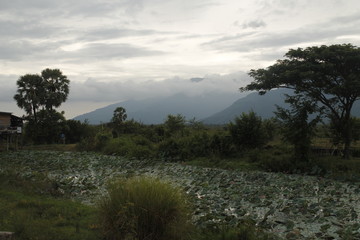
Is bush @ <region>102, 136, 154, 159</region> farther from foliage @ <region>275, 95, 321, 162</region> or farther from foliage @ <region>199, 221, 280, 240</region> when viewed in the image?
foliage @ <region>199, 221, 280, 240</region>

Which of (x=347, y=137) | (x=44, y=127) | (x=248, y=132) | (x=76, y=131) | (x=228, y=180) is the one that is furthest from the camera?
(x=76, y=131)

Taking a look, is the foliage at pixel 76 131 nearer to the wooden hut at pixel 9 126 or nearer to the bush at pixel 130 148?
the wooden hut at pixel 9 126

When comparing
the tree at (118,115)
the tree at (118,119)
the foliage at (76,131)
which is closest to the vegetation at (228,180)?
the foliage at (76,131)

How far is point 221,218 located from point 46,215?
14.2ft

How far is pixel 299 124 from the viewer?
1830 centimetres

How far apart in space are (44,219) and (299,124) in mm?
14675

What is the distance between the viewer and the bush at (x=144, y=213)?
5816 millimetres

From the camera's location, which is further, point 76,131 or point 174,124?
point 76,131

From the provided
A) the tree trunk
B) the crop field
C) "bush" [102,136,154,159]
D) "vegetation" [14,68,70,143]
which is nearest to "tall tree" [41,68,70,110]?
"vegetation" [14,68,70,143]

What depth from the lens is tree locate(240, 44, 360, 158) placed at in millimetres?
18281

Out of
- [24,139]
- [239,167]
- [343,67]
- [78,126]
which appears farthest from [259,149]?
[24,139]

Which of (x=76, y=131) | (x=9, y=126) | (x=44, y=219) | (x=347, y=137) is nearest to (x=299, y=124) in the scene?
(x=347, y=137)

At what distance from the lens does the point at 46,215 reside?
8.03m

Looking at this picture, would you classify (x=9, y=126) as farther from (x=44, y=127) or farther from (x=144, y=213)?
(x=144, y=213)
